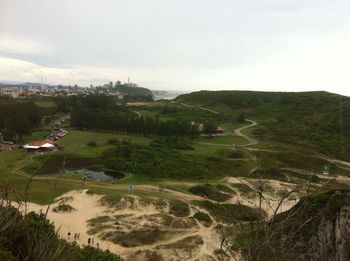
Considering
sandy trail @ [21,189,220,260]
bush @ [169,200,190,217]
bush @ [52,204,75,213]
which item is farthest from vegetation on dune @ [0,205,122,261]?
bush @ [169,200,190,217]

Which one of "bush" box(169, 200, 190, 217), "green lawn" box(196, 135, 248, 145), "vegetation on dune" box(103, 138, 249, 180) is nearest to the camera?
"bush" box(169, 200, 190, 217)

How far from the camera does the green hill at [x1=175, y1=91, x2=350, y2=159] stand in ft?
250

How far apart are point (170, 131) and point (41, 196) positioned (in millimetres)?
39710

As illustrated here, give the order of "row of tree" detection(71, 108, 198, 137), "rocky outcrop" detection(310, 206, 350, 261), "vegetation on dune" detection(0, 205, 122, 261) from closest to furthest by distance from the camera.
→ "vegetation on dune" detection(0, 205, 122, 261) < "rocky outcrop" detection(310, 206, 350, 261) < "row of tree" detection(71, 108, 198, 137)

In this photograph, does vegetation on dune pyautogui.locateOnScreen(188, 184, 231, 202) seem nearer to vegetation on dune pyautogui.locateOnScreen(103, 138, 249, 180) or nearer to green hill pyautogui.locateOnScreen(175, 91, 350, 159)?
vegetation on dune pyautogui.locateOnScreen(103, 138, 249, 180)

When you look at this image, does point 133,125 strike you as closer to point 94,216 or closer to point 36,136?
point 36,136

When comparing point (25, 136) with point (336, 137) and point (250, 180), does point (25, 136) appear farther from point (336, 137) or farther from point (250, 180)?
point (336, 137)

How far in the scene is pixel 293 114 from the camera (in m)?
109

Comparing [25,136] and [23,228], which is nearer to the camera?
[23,228]

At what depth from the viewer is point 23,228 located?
955cm

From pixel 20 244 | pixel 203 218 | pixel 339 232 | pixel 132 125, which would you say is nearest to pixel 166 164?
pixel 203 218

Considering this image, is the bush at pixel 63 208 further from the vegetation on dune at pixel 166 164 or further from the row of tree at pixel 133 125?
the row of tree at pixel 133 125

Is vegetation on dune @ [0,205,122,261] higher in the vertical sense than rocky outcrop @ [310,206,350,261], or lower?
higher

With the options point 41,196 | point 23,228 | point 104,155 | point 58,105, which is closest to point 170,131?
point 104,155
